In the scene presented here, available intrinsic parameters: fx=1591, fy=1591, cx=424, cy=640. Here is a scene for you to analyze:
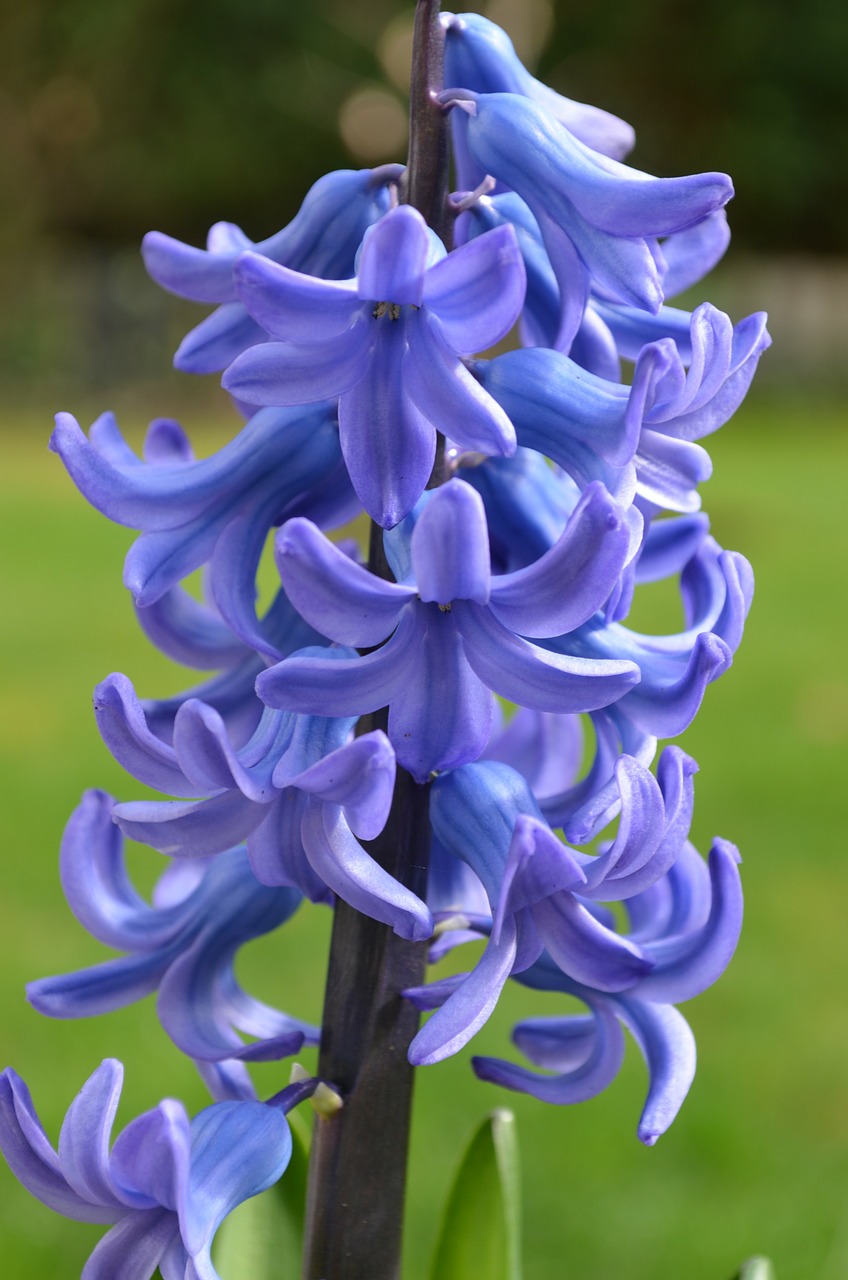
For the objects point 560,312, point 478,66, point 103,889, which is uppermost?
point 478,66

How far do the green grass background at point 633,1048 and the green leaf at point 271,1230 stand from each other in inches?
37.0

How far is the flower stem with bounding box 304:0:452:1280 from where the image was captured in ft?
2.83

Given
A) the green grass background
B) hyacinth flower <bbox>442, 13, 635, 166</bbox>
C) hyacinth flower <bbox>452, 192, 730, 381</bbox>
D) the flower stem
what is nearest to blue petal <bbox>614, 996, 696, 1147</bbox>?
the flower stem

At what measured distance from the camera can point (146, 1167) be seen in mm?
739

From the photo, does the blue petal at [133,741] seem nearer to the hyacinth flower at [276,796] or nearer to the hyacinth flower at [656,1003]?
the hyacinth flower at [276,796]

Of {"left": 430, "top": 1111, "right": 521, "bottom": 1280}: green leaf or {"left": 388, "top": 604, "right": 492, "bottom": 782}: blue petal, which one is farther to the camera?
{"left": 430, "top": 1111, "right": 521, "bottom": 1280}: green leaf

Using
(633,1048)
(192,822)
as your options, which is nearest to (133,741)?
(192,822)

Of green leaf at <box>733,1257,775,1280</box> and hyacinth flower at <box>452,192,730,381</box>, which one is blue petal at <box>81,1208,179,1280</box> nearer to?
green leaf at <box>733,1257,775,1280</box>

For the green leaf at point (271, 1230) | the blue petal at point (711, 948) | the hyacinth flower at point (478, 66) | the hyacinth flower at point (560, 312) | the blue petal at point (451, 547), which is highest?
the hyacinth flower at point (478, 66)

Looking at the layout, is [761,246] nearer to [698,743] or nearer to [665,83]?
[665,83]

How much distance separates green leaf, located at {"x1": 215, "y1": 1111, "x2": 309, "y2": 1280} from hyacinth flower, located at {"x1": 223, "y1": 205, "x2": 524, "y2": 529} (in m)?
0.49

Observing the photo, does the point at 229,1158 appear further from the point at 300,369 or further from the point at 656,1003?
the point at 300,369

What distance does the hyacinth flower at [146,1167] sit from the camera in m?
0.73

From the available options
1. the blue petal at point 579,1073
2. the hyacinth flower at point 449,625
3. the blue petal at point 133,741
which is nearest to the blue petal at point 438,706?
the hyacinth flower at point 449,625
